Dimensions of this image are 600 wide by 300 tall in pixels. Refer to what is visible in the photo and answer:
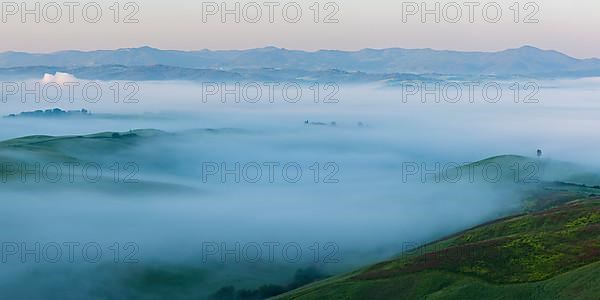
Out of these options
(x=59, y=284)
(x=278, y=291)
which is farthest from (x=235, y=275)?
(x=59, y=284)

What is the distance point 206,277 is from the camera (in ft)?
501

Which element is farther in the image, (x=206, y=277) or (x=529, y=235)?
(x=206, y=277)

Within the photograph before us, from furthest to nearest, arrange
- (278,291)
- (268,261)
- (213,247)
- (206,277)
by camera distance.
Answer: (213,247) → (268,261) → (206,277) → (278,291)

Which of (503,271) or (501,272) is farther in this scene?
(503,271)

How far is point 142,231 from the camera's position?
190500 mm

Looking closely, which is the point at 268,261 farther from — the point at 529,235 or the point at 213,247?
the point at 529,235

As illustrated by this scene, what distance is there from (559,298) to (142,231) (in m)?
135

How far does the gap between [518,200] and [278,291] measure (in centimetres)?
8971

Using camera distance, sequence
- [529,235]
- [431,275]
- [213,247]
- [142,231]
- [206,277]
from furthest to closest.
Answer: [142,231] → [213,247] → [206,277] → [529,235] → [431,275]

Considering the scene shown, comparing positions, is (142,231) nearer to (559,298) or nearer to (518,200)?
(518,200)

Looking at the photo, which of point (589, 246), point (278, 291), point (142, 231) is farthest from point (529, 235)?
point (142, 231)

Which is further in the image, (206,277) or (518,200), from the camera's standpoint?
(518,200)

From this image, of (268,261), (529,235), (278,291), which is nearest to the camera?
(529,235)

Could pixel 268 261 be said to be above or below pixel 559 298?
below
